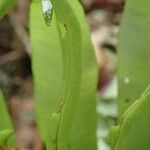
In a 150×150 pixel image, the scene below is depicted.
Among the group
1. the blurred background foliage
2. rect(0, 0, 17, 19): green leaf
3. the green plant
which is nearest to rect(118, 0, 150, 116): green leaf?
the green plant

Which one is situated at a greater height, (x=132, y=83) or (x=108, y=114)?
(x=132, y=83)

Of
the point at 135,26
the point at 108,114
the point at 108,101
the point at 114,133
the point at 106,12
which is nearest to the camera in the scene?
the point at 114,133

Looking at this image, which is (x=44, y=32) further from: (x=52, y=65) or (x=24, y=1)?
(x=24, y=1)

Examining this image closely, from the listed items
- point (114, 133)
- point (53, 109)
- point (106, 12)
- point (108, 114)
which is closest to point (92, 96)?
point (53, 109)

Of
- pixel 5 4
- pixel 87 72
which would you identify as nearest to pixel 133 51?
pixel 87 72

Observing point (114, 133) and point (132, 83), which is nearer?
point (114, 133)

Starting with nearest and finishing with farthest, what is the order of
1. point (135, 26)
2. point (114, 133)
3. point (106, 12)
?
point (114, 133) < point (135, 26) < point (106, 12)
